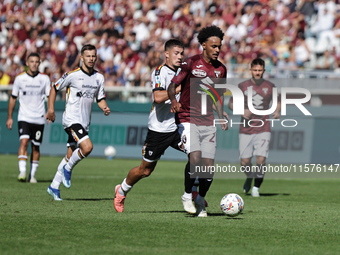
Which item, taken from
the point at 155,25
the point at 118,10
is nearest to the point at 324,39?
the point at 155,25

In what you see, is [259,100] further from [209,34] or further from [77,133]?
[209,34]

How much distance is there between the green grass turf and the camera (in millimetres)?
5289

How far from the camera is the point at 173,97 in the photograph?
7234 millimetres

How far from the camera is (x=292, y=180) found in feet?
48.3

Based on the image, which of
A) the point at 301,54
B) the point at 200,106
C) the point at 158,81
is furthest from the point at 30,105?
the point at 301,54

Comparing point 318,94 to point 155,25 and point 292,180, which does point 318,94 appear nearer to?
point 292,180

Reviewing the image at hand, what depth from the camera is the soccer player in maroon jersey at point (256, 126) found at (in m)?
11.0

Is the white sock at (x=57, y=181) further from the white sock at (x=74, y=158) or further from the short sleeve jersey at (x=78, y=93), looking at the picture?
the short sleeve jersey at (x=78, y=93)

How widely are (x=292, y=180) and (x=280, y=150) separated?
251cm

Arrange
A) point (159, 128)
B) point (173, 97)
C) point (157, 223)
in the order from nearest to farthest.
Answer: point (157, 223)
point (173, 97)
point (159, 128)

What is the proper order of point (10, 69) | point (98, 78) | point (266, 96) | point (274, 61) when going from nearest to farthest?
point (98, 78), point (266, 96), point (274, 61), point (10, 69)

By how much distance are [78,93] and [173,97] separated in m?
2.70

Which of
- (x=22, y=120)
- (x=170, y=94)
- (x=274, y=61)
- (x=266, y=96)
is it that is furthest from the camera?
(x=274, y=61)

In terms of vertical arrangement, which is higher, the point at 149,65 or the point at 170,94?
the point at 149,65
